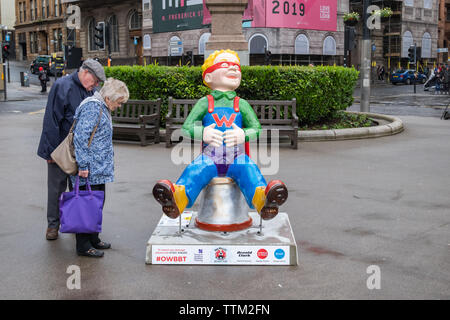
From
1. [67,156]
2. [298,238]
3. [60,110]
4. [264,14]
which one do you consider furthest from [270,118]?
[264,14]

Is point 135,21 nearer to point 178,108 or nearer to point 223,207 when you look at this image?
point 178,108

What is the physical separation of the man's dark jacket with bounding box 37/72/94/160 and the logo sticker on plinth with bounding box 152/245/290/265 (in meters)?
1.43

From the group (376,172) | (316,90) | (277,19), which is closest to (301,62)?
(277,19)

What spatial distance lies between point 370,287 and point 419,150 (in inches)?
286

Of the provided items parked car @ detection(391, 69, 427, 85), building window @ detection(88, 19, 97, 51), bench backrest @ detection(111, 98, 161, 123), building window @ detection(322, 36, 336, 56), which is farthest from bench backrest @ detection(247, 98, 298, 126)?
building window @ detection(88, 19, 97, 51)

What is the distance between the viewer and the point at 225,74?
16.2 feet

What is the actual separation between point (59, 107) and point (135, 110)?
7.02 metres

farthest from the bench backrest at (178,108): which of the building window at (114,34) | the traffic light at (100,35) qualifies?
the building window at (114,34)

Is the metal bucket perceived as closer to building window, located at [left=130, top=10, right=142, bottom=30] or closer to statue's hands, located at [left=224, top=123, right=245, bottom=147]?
statue's hands, located at [left=224, top=123, right=245, bottom=147]

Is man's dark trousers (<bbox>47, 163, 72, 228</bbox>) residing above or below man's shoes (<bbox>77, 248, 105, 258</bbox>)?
above

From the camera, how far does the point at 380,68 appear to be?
49.3m

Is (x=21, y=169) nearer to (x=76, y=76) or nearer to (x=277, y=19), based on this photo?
(x=76, y=76)

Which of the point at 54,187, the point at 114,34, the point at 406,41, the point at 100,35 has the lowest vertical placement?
the point at 54,187

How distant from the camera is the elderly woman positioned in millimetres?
4445
